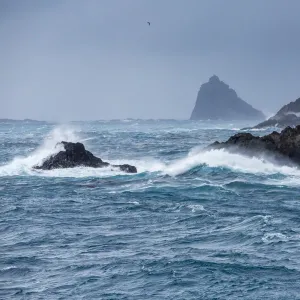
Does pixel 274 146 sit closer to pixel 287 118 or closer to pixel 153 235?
pixel 153 235

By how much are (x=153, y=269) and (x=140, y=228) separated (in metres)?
6.54

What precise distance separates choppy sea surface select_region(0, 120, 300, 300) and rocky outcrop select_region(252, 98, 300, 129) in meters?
116

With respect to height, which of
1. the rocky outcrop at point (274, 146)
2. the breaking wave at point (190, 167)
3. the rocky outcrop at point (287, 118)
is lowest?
the breaking wave at point (190, 167)

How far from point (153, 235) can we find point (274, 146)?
24.2m

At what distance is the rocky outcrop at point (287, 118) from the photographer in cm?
16112

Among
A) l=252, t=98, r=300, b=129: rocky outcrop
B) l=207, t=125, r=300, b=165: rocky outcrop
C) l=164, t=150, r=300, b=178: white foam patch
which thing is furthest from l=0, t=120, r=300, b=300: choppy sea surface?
l=252, t=98, r=300, b=129: rocky outcrop

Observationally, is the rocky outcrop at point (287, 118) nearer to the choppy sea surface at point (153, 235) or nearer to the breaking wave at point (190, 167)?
the breaking wave at point (190, 167)

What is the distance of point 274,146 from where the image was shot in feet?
161

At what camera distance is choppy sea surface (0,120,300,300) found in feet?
66.9

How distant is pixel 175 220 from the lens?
3023 centimetres

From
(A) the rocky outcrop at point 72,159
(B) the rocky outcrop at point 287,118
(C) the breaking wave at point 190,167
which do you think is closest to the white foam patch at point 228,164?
(C) the breaking wave at point 190,167

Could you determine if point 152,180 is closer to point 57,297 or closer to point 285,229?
point 285,229

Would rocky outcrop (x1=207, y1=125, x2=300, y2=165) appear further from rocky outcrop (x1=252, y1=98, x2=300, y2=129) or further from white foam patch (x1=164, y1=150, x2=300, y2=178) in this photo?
rocky outcrop (x1=252, y1=98, x2=300, y2=129)

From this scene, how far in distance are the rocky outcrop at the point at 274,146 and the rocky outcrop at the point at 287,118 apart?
106 metres
